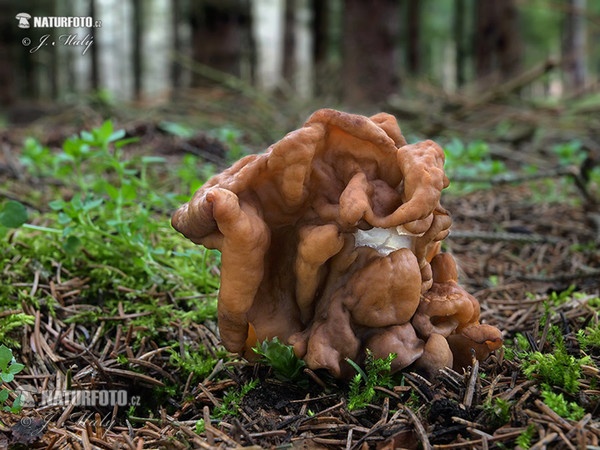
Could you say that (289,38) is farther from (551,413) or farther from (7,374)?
(551,413)

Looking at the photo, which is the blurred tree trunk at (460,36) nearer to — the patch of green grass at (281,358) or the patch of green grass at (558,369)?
the patch of green grass at (558,369)

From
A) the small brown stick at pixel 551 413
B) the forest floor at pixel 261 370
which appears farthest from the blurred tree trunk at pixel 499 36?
the small brown stick at pixel 551 413

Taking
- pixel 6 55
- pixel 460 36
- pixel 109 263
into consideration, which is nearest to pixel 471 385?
pixel 109 263

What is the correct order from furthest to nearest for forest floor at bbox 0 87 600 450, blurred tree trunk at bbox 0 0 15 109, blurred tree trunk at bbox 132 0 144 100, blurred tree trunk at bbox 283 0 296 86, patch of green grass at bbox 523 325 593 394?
blurred tree trunk at bbox 132 0 144 100 < blurred tree trunk at bbox 283 0 296 86 < blurred tree trunk at bbox 0 0 15 109 < patch of green grass at bbox 523 325 593 394 < forest floor at bbox 0 87 600 450

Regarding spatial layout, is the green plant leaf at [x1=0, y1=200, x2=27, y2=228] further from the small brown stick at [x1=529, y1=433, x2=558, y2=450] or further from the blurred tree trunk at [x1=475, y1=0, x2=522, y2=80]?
the blurred tree trunk at [x1=475, y1=0, x2=522, y2=80]

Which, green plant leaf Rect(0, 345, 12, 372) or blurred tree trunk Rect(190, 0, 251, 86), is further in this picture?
blurred tree trunk Rect(190, 0, 251, 86)

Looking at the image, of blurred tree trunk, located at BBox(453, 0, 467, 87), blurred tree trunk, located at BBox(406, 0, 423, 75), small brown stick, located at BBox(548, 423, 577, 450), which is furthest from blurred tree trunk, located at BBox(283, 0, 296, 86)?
small brown stick, located at BBox(548, 423, 577, 450)

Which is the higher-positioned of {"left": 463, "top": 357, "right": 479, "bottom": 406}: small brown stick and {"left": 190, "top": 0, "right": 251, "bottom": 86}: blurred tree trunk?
{"left": 190, "top": 0, "right": 251, "bottom": 86}: blurred tree trunk
